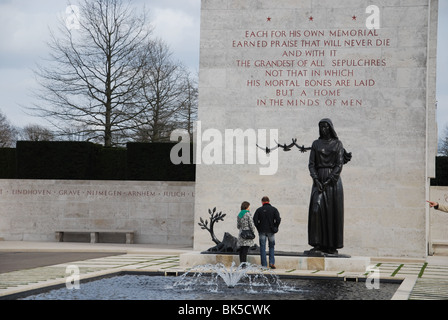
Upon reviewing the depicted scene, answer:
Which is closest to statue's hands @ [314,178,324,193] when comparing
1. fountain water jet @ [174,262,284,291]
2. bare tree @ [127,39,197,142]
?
fountain water jet @ [174,262,284,291]

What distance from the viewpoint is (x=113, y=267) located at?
1477cm

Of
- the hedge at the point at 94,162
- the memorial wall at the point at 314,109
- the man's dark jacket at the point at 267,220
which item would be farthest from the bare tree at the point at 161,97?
the man's dark jacket at the point at 267,220

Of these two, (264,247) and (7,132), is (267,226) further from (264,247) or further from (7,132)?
(7,132)

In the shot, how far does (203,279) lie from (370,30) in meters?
10.4

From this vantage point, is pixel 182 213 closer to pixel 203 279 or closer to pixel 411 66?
pixel 411 66

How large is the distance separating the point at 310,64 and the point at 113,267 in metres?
8.87

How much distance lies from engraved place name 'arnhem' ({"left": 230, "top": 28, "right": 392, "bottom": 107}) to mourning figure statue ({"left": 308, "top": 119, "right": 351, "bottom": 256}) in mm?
5706

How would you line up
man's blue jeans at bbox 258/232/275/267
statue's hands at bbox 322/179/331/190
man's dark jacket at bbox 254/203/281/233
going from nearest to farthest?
1. statue's hands at bbox 322/179/331/190
2. man's blue jeans at bbox 258/232/275/267
3. man's dark jacket at bbox 254/203/281/233

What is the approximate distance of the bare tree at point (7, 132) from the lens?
51.3m

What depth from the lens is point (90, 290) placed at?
10.9m

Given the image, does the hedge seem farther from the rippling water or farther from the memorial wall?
the rippling water

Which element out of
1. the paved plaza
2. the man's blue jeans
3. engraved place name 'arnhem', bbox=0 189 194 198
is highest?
engraved place name 'arnhem', bbox=0 189 194 198

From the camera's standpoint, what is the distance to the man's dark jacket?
574 inches
